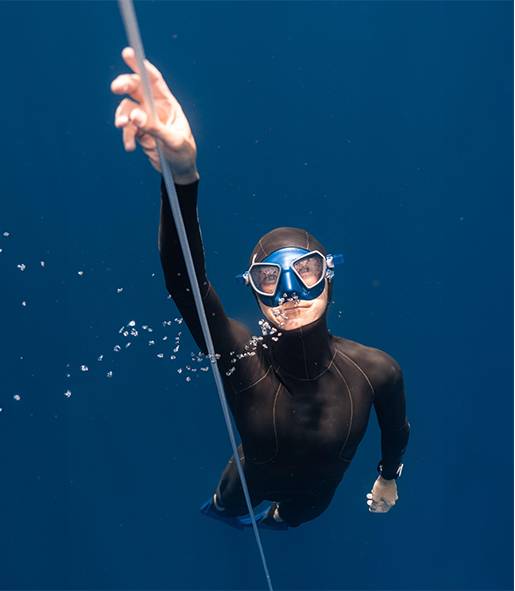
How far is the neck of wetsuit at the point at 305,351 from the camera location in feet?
6.41

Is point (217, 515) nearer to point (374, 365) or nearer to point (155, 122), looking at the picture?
point (374, 365)

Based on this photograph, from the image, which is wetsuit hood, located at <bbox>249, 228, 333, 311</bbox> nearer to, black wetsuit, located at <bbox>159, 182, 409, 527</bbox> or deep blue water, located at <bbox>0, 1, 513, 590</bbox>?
black wetsuit, located at <bbox>159, 182, 409, 527</bbox>

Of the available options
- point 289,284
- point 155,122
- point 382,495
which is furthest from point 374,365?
point 155,122

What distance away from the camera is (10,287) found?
3289mm

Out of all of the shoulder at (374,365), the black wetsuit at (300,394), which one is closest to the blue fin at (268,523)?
the black wetsuit at (300,394)

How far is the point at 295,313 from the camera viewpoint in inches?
74.3

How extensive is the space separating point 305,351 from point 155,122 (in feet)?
4.13

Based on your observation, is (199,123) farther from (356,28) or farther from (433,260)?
(433,260)

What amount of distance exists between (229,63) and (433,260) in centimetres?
227

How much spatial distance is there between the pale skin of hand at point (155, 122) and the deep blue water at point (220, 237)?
6.28 feet

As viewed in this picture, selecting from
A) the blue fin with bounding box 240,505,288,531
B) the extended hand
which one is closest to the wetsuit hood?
→ the extended hand

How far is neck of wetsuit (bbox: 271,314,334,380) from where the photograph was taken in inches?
76.9

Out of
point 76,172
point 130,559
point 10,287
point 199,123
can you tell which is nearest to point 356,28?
point 199,123

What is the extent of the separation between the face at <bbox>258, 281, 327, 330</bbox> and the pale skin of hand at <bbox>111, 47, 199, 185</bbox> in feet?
2.64
